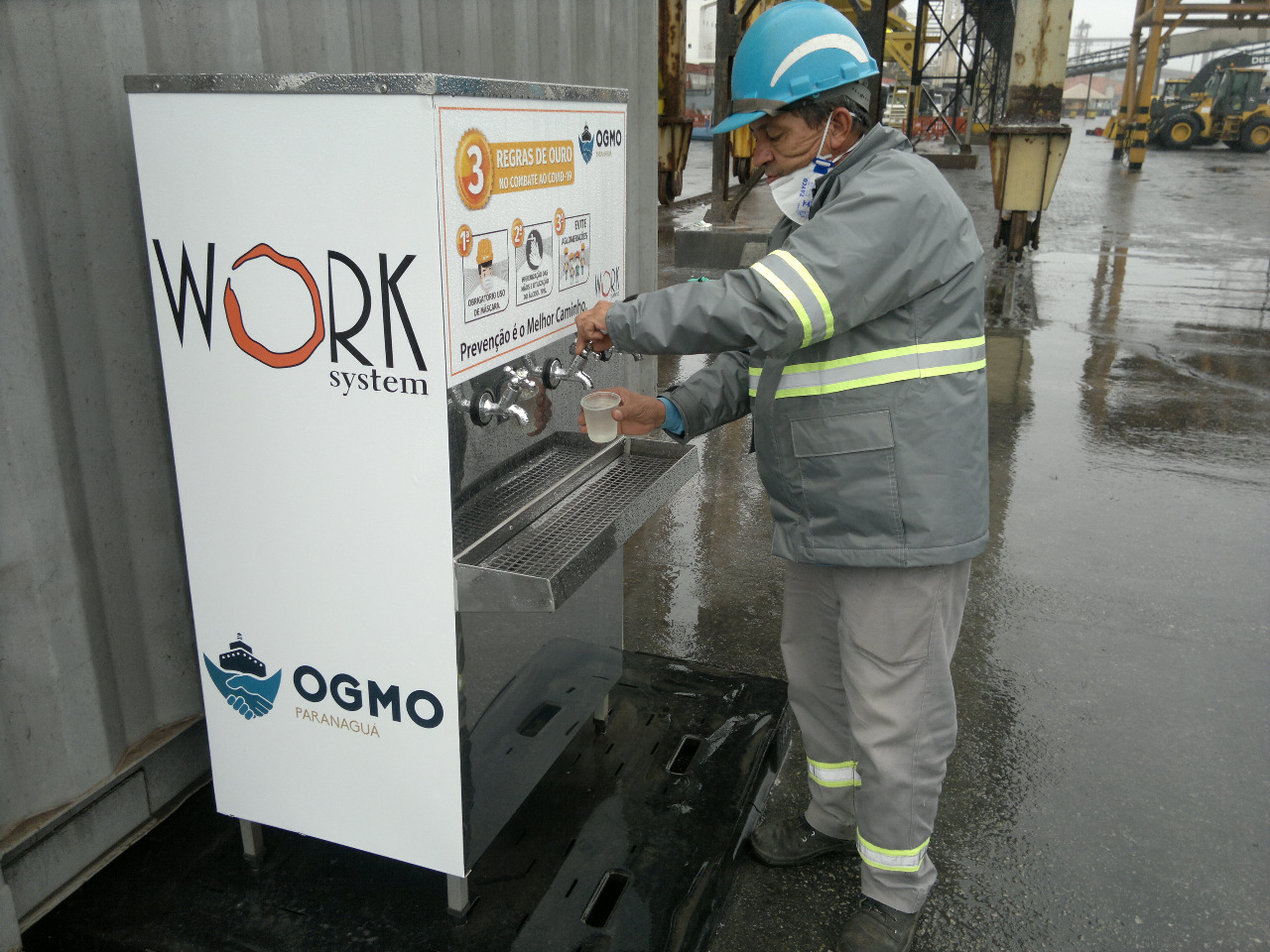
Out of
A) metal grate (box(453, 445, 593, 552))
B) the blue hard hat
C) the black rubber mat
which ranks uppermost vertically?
the blue hard hat

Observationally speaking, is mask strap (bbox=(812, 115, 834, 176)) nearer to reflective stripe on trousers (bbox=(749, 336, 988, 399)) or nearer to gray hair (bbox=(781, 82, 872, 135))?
gray hair (bbox=(781, 82, 872, 135))

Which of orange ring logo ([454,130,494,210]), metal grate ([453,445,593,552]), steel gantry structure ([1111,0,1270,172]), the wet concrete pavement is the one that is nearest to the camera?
orange ring logo ([454,130,494,210])

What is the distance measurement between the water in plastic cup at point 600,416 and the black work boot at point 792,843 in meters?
1.06

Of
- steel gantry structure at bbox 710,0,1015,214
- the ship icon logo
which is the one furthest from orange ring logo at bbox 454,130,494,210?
steel gantry structure at bbox 710,0,1015,214

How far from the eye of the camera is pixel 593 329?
77.9 inches

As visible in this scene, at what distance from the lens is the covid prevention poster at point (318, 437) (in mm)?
1602

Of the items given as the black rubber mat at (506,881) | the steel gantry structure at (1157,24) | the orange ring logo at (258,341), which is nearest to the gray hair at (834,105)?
the orange ring logo at (258,341)

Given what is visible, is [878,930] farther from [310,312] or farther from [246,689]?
[310,312]

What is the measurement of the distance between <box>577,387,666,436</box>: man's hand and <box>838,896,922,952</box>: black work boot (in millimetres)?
1125

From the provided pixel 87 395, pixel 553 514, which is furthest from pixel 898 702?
pixel 87 395

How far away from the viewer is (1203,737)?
285 centimetres

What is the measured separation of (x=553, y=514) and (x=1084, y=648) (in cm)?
216

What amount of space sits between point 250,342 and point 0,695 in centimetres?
81

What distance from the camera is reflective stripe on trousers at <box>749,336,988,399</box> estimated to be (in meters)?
1.89
